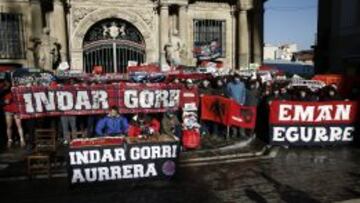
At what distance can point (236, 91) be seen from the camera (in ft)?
48.3

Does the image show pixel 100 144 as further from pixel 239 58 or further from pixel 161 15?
pixel 239 58

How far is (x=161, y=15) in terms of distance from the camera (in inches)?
971

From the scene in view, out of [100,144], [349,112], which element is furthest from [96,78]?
[349,112]

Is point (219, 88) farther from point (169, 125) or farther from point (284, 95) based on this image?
point (169, 125)

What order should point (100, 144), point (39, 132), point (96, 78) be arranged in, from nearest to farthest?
point (100, 144)
point (39, 132)
point (96, 78)

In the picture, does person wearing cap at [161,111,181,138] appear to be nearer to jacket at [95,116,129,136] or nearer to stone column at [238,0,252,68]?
jacket at [95,116,129,136]

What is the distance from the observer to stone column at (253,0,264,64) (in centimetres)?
2739

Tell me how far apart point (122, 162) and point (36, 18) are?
15.5 meters

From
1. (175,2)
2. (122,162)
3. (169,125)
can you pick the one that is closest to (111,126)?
(122,162)

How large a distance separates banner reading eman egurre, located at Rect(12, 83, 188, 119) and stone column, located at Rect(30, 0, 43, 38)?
33.5 feet

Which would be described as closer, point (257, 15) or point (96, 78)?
point (96, 78)

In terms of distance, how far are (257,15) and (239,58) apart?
2.99m

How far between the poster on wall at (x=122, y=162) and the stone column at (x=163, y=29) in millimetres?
15498

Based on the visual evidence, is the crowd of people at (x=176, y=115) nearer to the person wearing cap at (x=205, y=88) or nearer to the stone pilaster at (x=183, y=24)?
the person wearing cap at (x=205, y=88)
